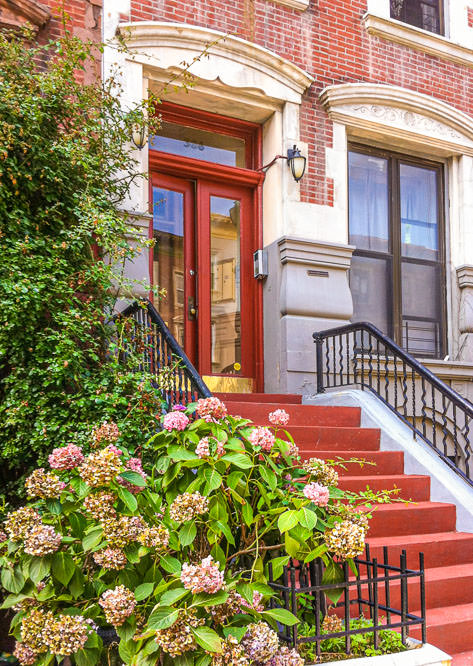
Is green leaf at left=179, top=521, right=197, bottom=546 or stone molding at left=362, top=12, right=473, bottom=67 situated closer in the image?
green leaf at left=179, top=521, right=197, bottom=546

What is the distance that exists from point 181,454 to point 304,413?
339 cm

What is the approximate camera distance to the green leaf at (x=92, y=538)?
2.65 m

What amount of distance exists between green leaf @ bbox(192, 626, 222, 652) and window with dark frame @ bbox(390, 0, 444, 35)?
8506mm

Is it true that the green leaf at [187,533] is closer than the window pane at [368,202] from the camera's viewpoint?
Yes

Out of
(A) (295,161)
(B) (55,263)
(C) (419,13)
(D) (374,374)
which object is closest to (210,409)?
(B) (55,263)

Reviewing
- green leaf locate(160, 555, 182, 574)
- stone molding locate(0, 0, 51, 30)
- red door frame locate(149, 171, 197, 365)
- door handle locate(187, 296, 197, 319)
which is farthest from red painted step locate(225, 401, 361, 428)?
stone molding locate(0, 0, 51, 30)

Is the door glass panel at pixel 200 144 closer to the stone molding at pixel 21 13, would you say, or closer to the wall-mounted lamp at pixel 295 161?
the wall-mounted lamp at pixel 295 161

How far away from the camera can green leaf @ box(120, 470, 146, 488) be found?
9.11ft

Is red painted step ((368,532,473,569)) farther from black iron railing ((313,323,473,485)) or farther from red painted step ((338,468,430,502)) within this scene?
black iron railing ((313,323,473,485))

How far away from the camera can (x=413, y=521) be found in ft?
16.6

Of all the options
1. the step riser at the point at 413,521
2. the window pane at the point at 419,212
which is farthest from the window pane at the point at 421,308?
the step riser at the point at 413,521

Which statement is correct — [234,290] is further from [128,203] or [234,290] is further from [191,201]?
[128,203]

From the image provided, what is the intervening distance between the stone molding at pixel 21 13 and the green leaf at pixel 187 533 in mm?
5520

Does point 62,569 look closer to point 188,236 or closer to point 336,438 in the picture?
point 336,438
